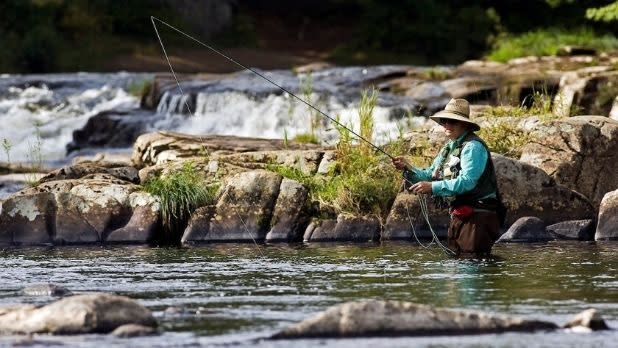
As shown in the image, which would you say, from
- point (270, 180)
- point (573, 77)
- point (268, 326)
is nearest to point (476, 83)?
point (573, 77)

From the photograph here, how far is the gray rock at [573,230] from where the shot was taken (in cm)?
1423

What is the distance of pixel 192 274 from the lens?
1149 centimetres

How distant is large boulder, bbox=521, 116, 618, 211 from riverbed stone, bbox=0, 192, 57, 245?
465 cm

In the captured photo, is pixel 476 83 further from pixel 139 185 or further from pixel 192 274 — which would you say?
pixel 192 274

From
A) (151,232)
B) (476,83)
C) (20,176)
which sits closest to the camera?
(151,232)

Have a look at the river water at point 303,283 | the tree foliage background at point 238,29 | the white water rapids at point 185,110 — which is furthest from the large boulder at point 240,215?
the tree foliage background at point 238,29

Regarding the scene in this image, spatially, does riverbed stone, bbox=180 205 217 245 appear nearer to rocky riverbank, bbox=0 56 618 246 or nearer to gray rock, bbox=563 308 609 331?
rocky riverbank, bbox=0 56 618 246

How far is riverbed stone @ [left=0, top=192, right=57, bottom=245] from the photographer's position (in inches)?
568

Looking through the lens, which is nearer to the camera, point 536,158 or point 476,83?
point 536,158

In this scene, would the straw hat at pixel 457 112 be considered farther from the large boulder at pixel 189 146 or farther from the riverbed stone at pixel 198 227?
the large boulder at pixel 189 146

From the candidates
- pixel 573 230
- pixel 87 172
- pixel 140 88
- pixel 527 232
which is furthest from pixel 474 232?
pixel 140 88

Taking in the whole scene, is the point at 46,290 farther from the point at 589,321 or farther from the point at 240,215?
the point at 240,215

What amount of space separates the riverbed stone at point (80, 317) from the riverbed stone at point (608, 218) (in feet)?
22.2

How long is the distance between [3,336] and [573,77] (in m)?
15.6
